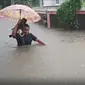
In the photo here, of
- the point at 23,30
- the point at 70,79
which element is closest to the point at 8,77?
the point at 70,79

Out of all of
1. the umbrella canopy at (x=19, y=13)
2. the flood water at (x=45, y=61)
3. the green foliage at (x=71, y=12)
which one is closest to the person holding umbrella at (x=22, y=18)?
the umbrella canopy at (x=19, y=13)

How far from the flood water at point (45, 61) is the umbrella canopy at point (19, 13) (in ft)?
3.12

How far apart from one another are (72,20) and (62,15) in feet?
2.28

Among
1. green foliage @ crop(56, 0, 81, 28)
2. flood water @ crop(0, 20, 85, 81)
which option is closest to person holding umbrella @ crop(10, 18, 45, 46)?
flood water @ crop(0, 20, 85, 81)

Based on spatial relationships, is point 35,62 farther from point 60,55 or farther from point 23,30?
point 23,30

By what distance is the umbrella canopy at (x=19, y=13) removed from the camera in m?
11.8

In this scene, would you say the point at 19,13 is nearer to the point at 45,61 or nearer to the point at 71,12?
the point at 45,61

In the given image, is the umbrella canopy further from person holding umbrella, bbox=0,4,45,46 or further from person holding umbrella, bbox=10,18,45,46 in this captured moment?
person holding umbrella, bbox=10,18,45,46

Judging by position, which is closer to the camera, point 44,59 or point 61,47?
point 44,59

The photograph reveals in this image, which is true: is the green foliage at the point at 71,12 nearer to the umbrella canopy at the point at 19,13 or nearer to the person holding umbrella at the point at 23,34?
the umbrella canopy at the point at 19,13

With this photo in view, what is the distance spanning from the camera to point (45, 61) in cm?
976

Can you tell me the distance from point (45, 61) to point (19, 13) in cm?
288

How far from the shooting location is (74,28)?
18.3m

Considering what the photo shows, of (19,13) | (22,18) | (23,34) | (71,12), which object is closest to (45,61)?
(23,34)
